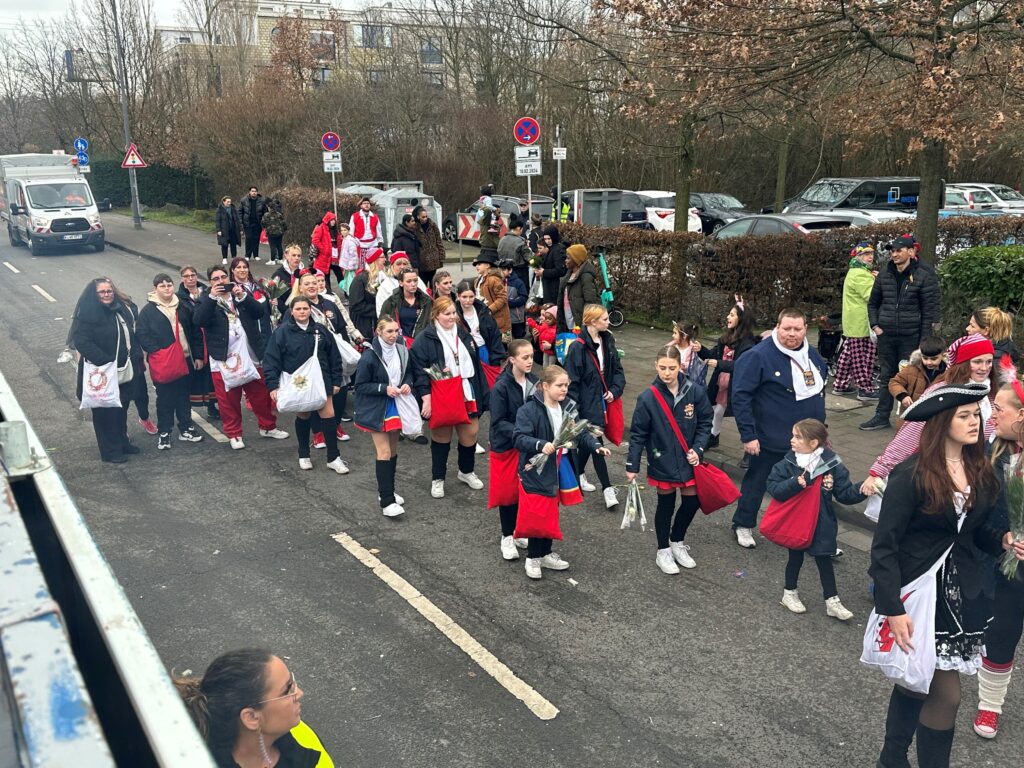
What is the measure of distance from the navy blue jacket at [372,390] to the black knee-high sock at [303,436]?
4.86 feet

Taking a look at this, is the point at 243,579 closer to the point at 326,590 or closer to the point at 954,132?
the point at 326,590

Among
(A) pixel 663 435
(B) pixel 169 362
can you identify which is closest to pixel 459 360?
(A) pixel 663 435

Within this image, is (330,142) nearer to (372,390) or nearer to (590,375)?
(372,390)

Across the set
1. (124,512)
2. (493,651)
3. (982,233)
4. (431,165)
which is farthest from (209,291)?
(431,165)

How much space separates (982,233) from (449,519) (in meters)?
11.3

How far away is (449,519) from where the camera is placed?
24.9 ft

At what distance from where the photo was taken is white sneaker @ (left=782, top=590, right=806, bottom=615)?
5922 millimetres

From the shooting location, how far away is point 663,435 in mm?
6215

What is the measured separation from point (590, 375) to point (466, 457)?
1.56 meters

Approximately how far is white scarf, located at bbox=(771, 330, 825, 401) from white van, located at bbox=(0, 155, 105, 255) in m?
24.9

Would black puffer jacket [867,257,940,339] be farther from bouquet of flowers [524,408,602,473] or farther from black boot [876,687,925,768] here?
black boot [876,687,925,768]

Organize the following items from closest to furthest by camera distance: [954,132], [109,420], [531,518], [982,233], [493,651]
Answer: [493,651] < [531,518] < [109,420] < [954,132] < [982,233]

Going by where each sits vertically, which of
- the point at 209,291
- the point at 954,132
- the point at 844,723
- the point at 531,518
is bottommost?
the point at 844,723

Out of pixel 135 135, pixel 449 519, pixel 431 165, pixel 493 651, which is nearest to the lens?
pixel 493 651
